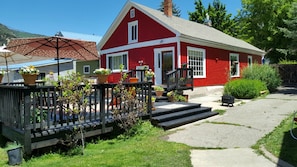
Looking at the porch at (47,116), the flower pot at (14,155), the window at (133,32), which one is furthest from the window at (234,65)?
the flower pot at (14,155)

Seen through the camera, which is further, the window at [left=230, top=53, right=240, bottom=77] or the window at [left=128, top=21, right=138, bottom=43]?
the window at [left=230, top=53, right=240, bottom=77]

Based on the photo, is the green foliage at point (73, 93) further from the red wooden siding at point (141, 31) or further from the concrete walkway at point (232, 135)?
the red wooden siding at point (141, 31)

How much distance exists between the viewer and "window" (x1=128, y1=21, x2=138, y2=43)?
16.2 m

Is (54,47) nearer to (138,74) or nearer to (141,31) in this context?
(138,74)

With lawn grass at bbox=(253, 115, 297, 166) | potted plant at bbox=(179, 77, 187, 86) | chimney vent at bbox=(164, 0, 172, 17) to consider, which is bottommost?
lawn grass at bbox=(253, 115, 297, 166)

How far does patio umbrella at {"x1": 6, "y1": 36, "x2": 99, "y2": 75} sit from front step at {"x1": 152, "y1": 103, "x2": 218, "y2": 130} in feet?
9.52

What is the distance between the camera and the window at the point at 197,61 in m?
14.3

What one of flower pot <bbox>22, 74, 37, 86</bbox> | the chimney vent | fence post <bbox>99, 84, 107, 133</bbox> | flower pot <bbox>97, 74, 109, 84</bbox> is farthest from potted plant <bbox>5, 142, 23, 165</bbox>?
the chimney vent

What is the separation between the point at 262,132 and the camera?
6.46 meters

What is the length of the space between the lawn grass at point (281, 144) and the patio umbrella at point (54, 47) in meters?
5.41

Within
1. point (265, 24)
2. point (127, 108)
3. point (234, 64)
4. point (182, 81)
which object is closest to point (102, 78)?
point (127, 108)

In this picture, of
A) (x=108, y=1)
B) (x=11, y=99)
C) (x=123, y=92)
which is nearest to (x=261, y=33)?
(x=108, y=1)

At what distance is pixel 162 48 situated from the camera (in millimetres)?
14422

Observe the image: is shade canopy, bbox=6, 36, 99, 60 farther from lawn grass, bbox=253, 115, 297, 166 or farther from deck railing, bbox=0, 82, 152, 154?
lawn grass, bbox=253, 115, 297, 166
